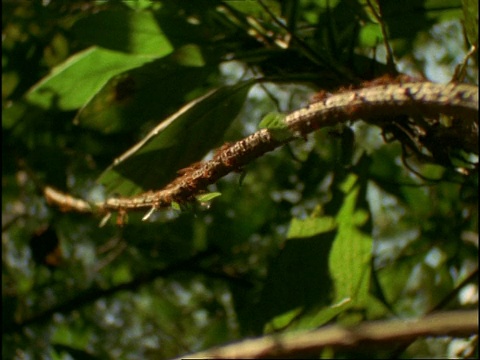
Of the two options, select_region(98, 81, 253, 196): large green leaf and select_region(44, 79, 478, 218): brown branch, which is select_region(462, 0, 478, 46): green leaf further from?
select_region(98, 81, 253, 196): large green leaf

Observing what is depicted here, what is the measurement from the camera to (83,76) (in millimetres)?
583

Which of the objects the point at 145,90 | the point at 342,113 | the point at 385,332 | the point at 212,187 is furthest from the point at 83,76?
the point at 385,332

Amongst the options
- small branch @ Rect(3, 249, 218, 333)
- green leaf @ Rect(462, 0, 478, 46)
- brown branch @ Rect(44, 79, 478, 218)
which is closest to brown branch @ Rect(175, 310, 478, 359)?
brown branch @ Rect(44, 79, 478, 218)

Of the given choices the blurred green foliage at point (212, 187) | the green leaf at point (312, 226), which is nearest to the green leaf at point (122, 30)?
the blurred green foliage at point (212, 187)

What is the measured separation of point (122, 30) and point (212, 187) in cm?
28

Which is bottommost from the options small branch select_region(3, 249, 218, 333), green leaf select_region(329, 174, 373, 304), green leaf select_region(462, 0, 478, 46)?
small branch select_region(3, 249, 218, 333)

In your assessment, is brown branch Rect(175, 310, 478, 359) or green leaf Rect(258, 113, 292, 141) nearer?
brown branch Rect(175, 310, 478, 359)

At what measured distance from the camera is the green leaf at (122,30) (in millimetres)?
534

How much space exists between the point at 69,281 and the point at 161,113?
466mm

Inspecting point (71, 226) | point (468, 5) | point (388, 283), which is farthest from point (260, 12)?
point (71, 226)

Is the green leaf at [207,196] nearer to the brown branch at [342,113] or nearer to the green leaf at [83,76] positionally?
the brown branch at [342,113]

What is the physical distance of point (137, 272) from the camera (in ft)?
3.08

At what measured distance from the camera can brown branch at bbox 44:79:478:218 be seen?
0.25 metres

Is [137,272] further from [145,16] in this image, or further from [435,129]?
[435,129]
